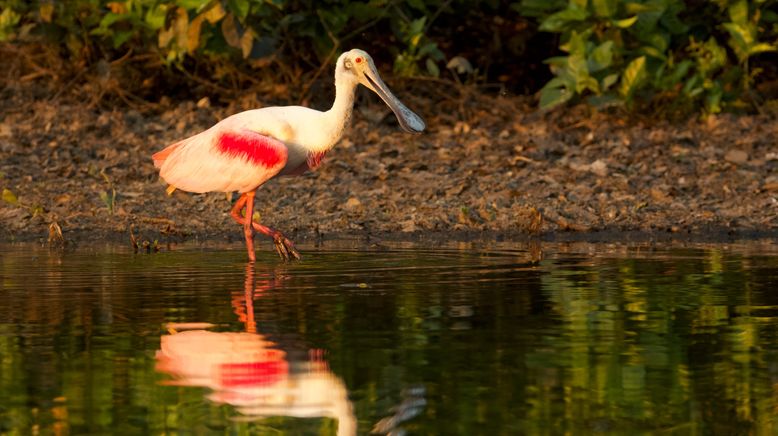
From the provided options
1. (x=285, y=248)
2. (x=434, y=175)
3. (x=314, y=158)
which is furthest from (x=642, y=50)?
(x=285, y=248)

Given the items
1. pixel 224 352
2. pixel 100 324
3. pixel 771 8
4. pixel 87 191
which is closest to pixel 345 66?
pixel 87 191

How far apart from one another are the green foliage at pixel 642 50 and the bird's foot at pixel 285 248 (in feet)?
17.8

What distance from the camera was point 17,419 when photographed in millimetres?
5418

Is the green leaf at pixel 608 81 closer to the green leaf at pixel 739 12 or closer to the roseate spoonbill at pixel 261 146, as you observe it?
the green leaf at pixel 739 12

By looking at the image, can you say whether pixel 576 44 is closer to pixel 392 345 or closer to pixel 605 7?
pixel 605 7

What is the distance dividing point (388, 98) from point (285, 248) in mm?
1862

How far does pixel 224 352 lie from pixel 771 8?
11.3 m

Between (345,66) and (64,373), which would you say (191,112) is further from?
(64,373)

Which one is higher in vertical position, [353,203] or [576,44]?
[576,44]

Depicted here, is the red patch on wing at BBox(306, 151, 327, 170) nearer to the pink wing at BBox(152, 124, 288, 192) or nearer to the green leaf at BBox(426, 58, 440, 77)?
the pink wing at BBox(152, 124, 288, 192)

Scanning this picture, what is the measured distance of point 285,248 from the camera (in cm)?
1077

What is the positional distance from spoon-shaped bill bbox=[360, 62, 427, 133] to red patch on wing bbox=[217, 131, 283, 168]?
0.97 m

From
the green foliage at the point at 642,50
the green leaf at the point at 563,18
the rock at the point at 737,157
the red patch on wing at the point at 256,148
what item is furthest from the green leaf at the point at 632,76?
the red patch on wing at the point at 256,148

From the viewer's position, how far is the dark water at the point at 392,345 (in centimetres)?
545
